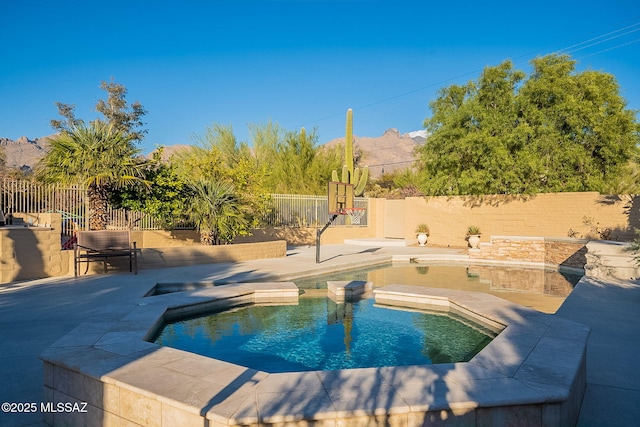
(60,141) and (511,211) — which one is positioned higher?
(60,141)

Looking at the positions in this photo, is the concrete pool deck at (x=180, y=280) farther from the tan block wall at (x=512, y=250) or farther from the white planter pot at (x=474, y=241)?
the white planter pot at (x=474, y=241)

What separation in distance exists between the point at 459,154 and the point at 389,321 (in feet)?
46.3

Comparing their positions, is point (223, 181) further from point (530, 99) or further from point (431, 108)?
point (530, 99)

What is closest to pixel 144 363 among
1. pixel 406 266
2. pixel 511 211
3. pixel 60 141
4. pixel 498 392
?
pixel 498 392

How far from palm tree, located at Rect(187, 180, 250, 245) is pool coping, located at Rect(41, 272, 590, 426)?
7457mm

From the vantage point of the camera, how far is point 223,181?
505 inches

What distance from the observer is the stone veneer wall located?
13016mm

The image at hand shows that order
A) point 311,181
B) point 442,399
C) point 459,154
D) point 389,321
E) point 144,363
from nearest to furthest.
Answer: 1. point 442,399
2. point 144,363
3. point 389,321
4. point 459,154
5. point 311,181

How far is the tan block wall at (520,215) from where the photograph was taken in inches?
582

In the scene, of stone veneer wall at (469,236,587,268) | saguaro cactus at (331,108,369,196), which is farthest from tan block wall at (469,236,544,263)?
saguaro cactus at (331,108,369,196)

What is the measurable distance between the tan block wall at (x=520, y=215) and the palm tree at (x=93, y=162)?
13116 mm

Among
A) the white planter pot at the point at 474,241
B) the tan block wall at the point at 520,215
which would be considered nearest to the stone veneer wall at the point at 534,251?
the tan block wall at the point at 520,215

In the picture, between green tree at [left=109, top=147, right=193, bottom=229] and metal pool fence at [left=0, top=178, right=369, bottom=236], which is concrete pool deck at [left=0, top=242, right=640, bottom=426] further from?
metal pool fence at [left=0, top=178, right=369, bottom=236]

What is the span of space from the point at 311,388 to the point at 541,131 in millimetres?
17257
